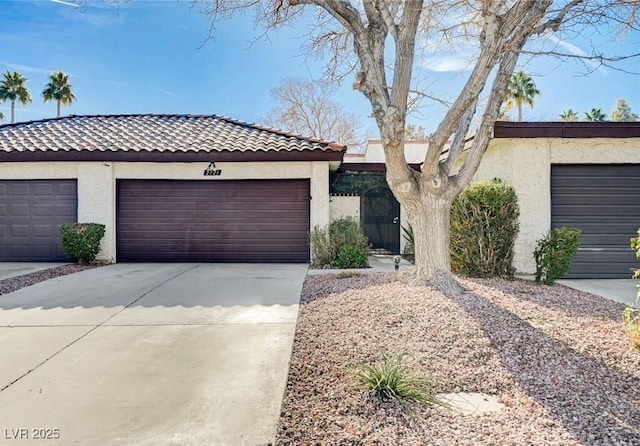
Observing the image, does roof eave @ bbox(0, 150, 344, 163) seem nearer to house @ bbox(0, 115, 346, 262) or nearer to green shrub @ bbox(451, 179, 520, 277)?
house @ bbox(0, 115, 346, 262)

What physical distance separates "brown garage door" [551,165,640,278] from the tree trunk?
4.30 m

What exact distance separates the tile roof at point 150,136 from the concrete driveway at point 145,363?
4505 mm

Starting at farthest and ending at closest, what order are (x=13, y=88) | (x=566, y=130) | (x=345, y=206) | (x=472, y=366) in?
(x=13, y=88)
(x=345, y=206)
(x=566, y=130)
(x=472, y=366)

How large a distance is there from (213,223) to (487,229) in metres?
7.02

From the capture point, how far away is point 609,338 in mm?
4109

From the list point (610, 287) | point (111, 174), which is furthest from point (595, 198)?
point (111, 174)

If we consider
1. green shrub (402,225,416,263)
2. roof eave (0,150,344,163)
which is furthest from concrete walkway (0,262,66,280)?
green shrub (402,225,416,263)

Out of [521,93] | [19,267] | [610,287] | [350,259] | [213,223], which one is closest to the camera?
[610,287]

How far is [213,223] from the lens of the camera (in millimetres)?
10547

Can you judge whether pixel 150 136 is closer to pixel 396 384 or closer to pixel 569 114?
pixel 396 384

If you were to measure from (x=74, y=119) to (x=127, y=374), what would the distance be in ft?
42.2

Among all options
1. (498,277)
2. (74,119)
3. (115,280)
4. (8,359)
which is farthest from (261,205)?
(74,119)

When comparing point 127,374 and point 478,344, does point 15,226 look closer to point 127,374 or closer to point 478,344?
point 127,374

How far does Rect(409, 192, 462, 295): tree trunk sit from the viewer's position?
19.2 ft
